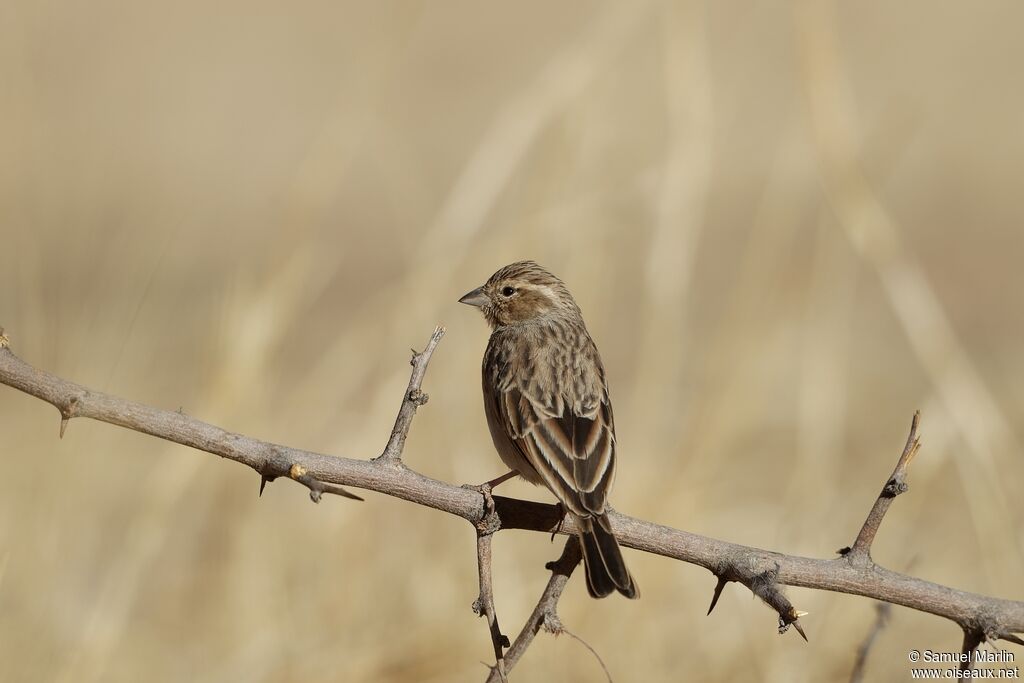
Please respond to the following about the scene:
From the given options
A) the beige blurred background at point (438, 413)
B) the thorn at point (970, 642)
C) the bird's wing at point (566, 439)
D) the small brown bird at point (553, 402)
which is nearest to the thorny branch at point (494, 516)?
the thorn at point (970, 642)

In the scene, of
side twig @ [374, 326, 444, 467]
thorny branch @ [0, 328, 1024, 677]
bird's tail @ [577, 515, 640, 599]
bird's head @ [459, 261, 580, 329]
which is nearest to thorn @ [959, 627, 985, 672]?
thorny branch @ [0, 328, 1024, 677]

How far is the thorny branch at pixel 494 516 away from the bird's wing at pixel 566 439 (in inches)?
23.8

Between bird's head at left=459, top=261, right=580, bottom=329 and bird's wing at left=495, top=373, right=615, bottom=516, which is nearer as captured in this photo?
bird's wing at left=495, top=373, right=615, bottom=516

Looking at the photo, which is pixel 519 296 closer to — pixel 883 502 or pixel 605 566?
pixel 605 566

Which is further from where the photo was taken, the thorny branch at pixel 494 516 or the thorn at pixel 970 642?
the thorn at pixel 970 642

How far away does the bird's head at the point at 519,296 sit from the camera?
5.86 meters

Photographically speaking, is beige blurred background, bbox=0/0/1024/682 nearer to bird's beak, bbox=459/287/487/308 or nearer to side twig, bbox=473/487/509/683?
bird's beak, bbox=459/287/487/308

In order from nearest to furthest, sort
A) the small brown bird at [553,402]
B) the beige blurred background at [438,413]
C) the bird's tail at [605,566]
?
the bird's tail at [605,566], the small brown bird at [553,402], the beige blurred background at [438,413]

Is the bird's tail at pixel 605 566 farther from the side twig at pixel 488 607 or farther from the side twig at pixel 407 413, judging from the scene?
the side twig at pixel 407 413

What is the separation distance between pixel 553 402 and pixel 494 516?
1.34 meters

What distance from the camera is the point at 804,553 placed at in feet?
23.1

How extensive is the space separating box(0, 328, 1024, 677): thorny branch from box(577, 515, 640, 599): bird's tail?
7.6 inches

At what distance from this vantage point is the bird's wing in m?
4.18

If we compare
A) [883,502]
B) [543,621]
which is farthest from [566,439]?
[883,502]
